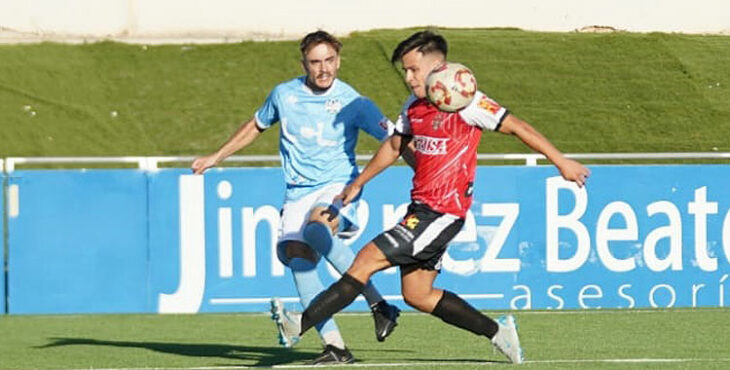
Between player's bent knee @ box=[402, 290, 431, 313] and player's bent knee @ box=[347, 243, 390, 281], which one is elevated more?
Result: player's bent knee @ box=[347, 243, 390, 281]

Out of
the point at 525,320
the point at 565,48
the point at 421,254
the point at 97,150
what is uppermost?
the point at 565,48

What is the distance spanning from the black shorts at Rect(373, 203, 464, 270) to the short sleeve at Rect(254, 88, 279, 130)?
5.38 ft

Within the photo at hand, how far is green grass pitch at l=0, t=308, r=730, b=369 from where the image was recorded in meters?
10.0

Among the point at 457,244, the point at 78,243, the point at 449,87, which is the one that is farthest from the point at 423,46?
the point at 78,243

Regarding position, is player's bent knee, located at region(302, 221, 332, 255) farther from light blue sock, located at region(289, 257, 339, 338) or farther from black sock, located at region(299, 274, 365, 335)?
black sock, located at region(299, 274, 365, 335)

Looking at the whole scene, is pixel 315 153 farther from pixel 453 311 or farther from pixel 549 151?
pixel 549 151

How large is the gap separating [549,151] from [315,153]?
6.78 ft

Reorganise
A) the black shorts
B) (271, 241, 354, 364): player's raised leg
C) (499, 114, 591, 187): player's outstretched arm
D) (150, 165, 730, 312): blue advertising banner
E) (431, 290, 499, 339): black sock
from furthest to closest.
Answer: (150, 165, 730, 312): blue advertising banner → (271, 241, 354, 364): player's raised leg → (431, 290, 499, 339): black sock → the black shorts → (499, 114, 591, 187): player's outstretched arm

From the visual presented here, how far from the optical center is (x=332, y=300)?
29.8 ft

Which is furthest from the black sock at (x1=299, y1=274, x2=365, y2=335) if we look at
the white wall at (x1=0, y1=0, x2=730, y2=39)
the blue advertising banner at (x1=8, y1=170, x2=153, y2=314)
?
the white wall at (x1=0, y1=0, x2=730, y2=39)

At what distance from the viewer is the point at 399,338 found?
12273 mm

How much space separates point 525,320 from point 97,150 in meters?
15.6

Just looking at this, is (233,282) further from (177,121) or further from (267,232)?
(177,121)

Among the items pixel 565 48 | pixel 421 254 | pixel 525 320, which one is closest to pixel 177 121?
pixel 565 48
